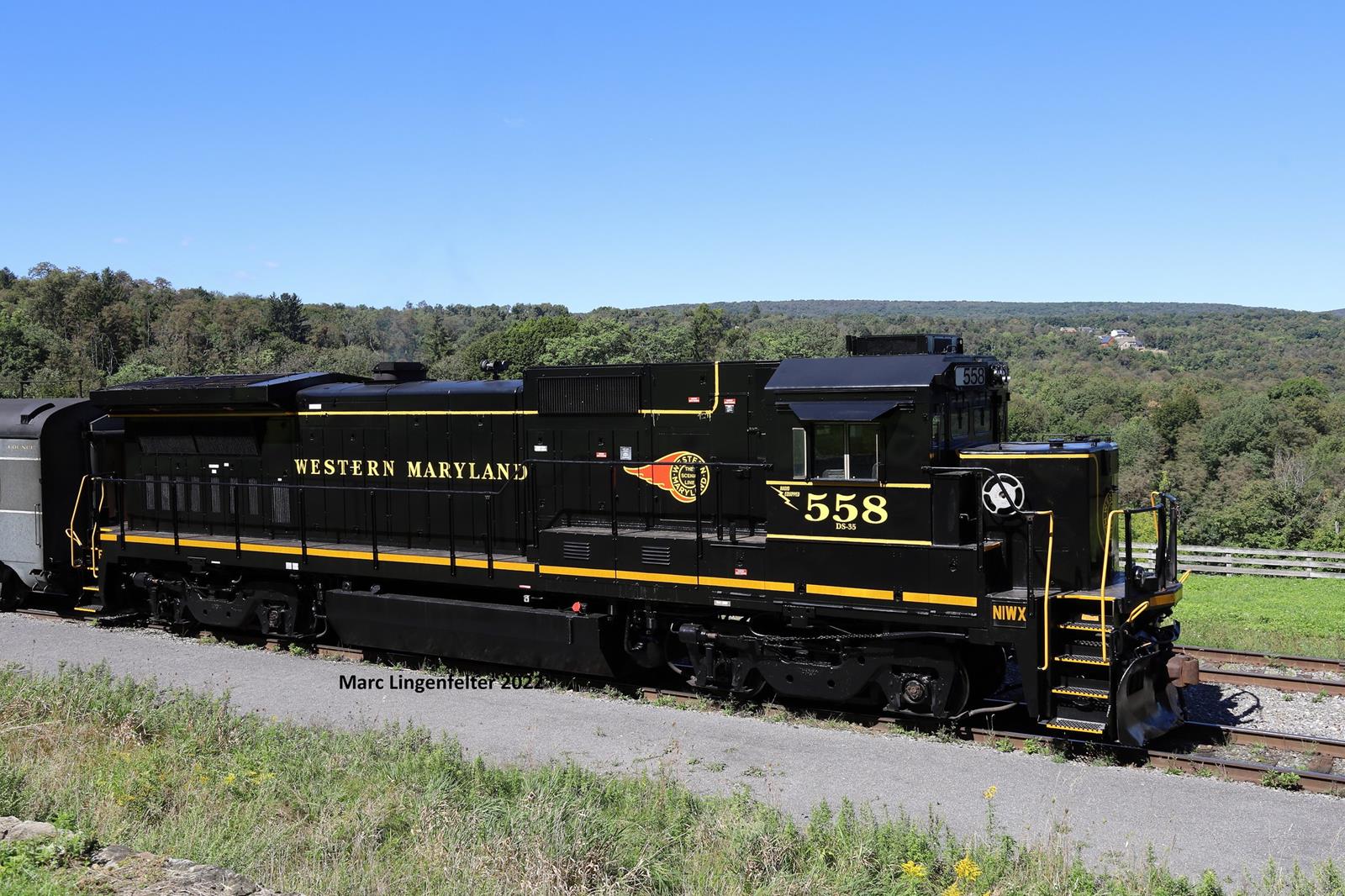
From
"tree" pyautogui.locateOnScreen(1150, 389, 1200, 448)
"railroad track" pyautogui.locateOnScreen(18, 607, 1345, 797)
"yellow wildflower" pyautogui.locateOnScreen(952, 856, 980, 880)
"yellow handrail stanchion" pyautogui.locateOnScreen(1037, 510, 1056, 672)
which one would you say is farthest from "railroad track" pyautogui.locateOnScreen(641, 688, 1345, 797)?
"tree" pyautogui.locateOnScreen(1150, 389, 1200, 448)

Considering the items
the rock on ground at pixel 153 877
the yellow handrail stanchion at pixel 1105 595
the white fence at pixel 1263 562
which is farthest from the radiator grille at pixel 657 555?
the white fence at pixel 1263 562

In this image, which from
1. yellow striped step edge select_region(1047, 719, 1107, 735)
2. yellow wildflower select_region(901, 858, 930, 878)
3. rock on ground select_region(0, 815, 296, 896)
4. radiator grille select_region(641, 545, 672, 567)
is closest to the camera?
rock on ground select_region(0, 815, 296, 896)

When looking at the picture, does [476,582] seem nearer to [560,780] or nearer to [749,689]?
[749,689]

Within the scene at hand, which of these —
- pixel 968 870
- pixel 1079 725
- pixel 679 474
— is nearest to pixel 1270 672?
pixel 1079 725

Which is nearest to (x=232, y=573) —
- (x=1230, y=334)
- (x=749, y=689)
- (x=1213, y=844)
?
(x=749, y=689)

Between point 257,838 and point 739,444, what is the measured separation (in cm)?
554

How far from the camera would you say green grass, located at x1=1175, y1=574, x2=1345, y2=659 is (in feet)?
43.9

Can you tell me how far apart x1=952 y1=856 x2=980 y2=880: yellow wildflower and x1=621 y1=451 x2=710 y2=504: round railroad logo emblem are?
193 inches

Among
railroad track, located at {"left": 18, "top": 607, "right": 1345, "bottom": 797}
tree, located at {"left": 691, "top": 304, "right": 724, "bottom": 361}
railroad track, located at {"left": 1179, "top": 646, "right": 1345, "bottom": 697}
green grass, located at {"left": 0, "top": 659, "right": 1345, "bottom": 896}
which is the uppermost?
tree, located at {"left": 691, "top": 304, "right": 724, "bottom": 361}

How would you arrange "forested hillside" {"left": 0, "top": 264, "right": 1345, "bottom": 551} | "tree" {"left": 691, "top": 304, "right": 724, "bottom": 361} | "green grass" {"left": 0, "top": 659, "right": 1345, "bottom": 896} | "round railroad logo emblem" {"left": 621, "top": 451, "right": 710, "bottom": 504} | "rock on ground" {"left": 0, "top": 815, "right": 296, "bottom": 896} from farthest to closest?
1. "tree" {"left": 691, "top": 304, "right": 724, "bottom": 361}
2. "forested hillside" {"left": 0, "top": 264, "right": 1345, "bottom": 551}
3. "round railroad logo emblem" {"left": 621, "top": 451, "right": 710, "bottom": 504}
4. "green grass" {"left": 0, "top": 659, "right": 1345, "bottom": 896}
5. "rock on ground" {"left": 0, "top": 815, "right": 296, "bottom": 896}

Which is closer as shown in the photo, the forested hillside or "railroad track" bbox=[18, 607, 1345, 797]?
"railroad track" bbox=[18, 607, 1345, 797]

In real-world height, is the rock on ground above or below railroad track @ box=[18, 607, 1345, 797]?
above

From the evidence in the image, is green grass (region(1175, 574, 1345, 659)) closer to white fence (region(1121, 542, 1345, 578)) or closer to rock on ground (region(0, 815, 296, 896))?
white fence (region(1121, 542, 1345, 578))

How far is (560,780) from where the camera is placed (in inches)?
298
